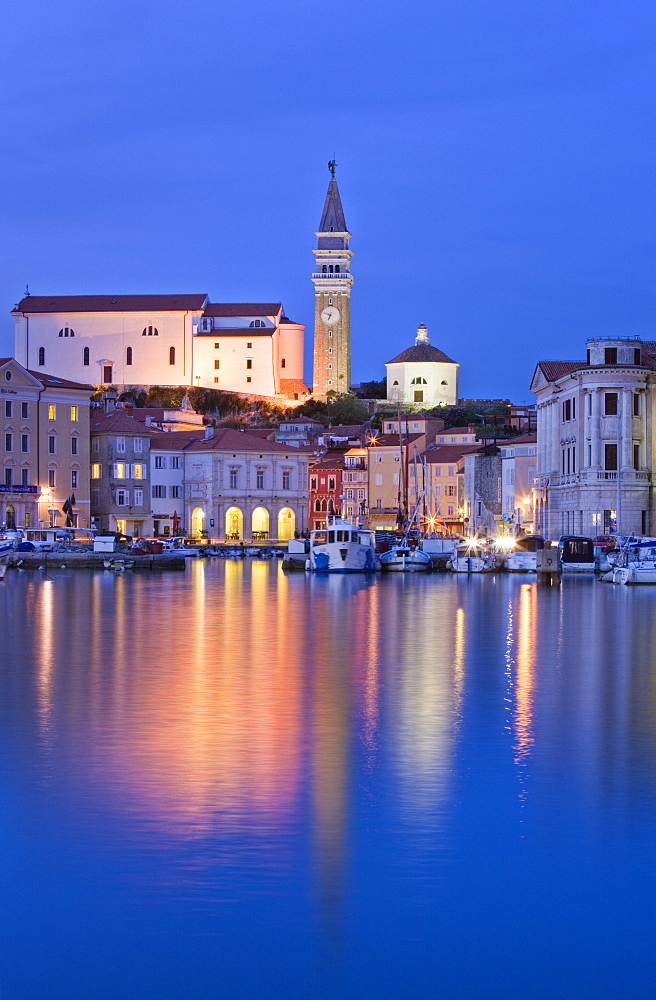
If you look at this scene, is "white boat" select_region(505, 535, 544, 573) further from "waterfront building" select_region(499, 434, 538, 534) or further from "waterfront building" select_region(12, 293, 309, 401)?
"waterfront building" select_region(12, 293, 309, 401)

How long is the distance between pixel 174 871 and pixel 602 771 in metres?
5.52

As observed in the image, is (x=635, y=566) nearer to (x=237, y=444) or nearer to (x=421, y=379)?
(x=237, y=444)

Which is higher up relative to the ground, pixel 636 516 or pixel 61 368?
pixel 61 368

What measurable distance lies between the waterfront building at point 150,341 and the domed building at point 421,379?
1775cm

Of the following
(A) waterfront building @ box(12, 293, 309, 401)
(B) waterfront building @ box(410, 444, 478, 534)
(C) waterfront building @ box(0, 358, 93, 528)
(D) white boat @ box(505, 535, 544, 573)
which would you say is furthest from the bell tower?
(D) white boat @ box(505, 535, 544, 573)

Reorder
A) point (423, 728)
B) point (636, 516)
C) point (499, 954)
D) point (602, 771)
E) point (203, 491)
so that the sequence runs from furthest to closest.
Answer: point (203, 491)
point (636, 516)
point (423, 728)
point (602, 771)
point (499, 954)

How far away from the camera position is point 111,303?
13675 centimetres

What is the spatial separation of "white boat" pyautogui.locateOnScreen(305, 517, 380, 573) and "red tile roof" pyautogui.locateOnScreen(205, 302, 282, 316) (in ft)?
230

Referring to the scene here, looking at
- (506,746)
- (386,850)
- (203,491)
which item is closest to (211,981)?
(386,850)

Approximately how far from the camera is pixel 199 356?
135125 millimetres

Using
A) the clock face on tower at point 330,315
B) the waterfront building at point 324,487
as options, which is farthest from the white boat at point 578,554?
the clock face on tower at point 330,315

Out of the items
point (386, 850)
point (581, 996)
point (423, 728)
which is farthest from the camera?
point (423, 728)

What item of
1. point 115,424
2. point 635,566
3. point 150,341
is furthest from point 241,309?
point 635,566

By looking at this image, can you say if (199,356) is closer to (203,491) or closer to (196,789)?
(203,491)
